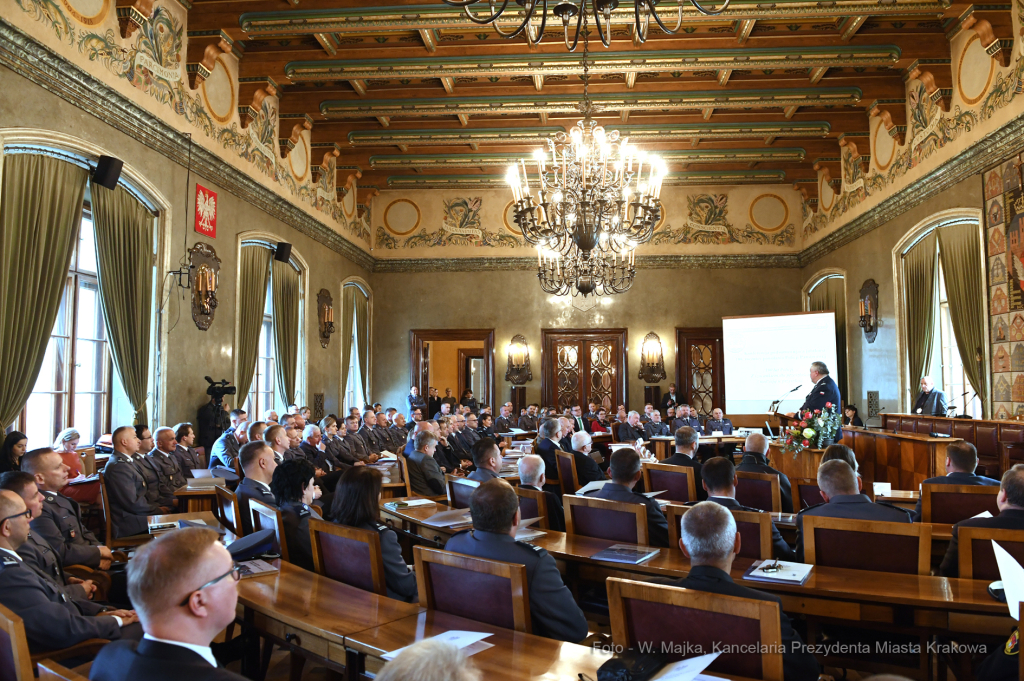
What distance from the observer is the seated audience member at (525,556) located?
2635mm

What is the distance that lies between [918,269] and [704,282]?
18.5ft

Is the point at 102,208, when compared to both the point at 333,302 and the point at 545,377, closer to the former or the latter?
the point at 333,302

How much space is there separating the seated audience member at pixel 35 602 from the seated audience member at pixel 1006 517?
3.49 meters

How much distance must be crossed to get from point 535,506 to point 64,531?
2791 millimetres

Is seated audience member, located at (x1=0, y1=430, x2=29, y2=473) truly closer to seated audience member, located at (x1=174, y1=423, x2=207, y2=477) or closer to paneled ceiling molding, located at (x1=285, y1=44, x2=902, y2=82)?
seated audience member, located at (x1=174, y1=423, x2=207, y2=477)

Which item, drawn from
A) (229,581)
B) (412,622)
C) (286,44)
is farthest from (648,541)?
(286,44)

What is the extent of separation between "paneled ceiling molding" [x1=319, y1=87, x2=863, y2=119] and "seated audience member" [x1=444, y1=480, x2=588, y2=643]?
9257mm

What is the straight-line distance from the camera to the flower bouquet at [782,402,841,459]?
690cm

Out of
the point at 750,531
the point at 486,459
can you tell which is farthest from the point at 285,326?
the point at 750,531

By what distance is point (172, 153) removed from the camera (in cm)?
806

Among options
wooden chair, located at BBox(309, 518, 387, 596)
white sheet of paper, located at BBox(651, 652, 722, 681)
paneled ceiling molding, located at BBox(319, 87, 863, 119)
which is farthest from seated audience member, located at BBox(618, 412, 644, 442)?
white sheet of paper, located at BBox(651, 652, 722, 681)

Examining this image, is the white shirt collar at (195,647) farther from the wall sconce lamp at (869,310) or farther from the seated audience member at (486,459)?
the wall sconce lamp at (869,310)

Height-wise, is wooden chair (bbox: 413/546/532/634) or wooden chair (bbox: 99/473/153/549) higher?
wooden chair (bbox: 413/546/532/634)

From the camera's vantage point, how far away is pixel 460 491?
5.19m
